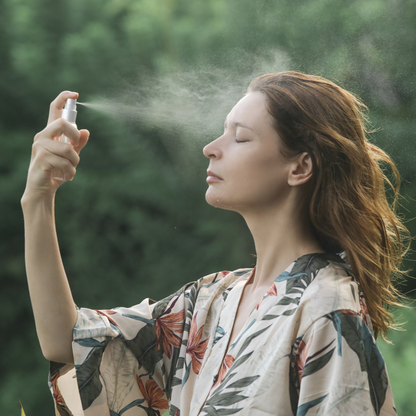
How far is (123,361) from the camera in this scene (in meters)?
0.93

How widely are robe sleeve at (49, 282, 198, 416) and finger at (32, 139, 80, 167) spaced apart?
0.90 ft

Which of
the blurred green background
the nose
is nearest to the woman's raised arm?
the nose

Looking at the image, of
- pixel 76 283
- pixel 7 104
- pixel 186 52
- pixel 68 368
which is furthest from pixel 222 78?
pixel 68 368

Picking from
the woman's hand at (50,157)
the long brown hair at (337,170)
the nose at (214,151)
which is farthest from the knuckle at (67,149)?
the long brown hair at (337,170)

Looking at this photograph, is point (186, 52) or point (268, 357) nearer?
point (268, 357)

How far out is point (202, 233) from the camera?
6.68 feet

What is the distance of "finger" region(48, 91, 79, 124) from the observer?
2.84 feet

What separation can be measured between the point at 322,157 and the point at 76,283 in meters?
1.39

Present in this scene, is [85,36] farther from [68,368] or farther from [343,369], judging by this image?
[343,369]

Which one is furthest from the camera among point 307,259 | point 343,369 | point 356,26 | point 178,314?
point 356,26

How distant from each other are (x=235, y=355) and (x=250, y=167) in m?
0.30

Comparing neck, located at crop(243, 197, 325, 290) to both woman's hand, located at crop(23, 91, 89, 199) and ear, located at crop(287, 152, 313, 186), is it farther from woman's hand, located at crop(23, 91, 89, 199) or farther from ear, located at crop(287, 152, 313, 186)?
woman's hand, located at crop(23, 91, 89, 199)

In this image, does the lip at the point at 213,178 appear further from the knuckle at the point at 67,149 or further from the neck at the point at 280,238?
the knuckle at the point at 67,149

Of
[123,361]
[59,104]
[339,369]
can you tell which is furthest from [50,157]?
[339,369]
